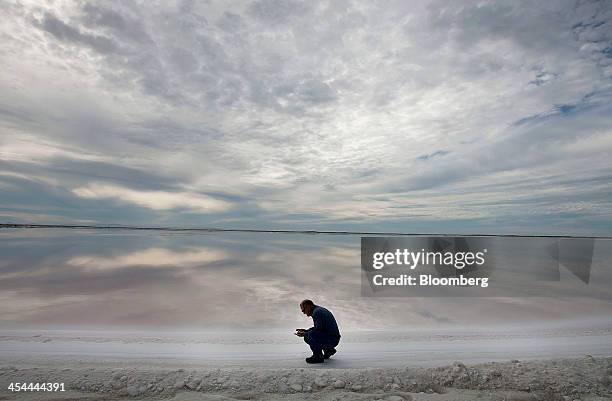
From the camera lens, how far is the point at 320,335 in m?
5.21

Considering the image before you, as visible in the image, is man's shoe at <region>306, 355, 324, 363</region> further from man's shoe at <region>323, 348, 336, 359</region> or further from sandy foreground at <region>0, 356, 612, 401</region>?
sandy foreground at <region>0, 356, 612, 401</region>

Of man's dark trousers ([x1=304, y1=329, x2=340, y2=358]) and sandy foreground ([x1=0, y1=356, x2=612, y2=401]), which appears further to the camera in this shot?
man's dark trousers ([x1=304, y1=329, x2=340, y2=358])

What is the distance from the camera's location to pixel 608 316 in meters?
7.87

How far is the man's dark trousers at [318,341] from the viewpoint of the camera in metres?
5.16

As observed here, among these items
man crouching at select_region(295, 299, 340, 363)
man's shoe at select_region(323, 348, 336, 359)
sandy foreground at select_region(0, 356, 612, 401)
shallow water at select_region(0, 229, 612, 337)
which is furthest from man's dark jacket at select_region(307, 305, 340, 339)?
shallow water at select_region(0, 229, 612, 337)

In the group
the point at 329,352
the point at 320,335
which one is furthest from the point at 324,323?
the point at 329,352

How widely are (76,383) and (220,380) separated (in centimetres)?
166

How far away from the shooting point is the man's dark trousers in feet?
16.9

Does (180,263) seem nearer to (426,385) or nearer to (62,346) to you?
(62,346)

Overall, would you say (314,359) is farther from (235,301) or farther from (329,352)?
(235,301)

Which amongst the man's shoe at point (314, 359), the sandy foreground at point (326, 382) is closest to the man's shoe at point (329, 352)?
the man's shoe at point (314, 359)

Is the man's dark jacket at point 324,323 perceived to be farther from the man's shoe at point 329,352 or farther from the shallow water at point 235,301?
the shallow water at point 235,301

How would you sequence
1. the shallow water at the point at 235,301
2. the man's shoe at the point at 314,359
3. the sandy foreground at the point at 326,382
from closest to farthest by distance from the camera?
the sandy foreground at the point at 326,382 < the man's shoe at the point at 314,359 < the shallow water at the point at 235,301

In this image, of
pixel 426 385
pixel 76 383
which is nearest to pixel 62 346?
pixel 76 383
